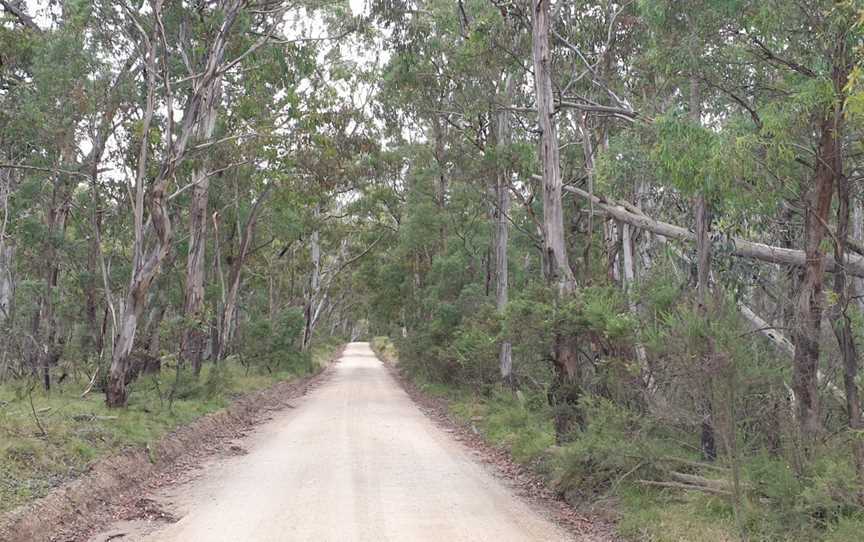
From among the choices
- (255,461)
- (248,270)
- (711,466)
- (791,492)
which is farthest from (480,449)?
(248,270)

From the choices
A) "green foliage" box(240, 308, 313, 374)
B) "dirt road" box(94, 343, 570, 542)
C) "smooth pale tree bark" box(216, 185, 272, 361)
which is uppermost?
"smooth pale tree bark" box(216, 185, 272, 361)

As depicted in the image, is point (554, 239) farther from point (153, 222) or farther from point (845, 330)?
point (153, 222)

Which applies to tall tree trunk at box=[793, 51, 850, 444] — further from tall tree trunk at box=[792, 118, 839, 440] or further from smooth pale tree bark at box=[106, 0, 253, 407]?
smooth pale tree bark at box=[106, 0, 253, 407]

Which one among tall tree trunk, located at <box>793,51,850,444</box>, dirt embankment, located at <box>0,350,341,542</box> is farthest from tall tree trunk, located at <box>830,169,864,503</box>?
dirt embankment, located at <box>0,350,341,542</box>

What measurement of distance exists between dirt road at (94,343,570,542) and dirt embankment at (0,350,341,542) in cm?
45

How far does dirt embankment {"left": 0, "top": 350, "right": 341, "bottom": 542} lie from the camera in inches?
265

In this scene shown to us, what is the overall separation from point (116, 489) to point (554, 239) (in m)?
6.93

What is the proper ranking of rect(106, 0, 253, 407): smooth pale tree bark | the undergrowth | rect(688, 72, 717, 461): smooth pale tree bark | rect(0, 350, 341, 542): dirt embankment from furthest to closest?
rect(106, 0, 253, 407): smooth pale tree bark < rect(688, 72, 717, 461): smooth pale tree bark < rect(0, 350, 341, 542): dirt embankment < the undergrowth

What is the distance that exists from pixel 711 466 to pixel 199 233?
49.6 feet

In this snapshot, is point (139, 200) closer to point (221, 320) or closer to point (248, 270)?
point (221, 320)

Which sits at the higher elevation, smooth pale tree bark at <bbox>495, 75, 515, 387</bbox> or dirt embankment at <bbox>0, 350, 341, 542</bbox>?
smooth pale tree bark at <bbox>495, 75, 515, 387</bbox>

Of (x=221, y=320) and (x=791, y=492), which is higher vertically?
(x=221, y=320)

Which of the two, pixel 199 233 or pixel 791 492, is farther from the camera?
pixel 199 233

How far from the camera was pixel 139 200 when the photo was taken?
1291cm
